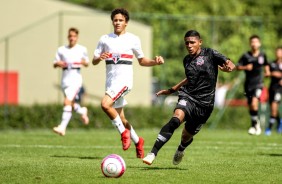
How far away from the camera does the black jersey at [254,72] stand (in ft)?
72.5

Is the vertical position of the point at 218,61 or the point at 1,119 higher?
the point at 218,61

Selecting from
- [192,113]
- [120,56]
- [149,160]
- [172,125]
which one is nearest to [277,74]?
[120,56]

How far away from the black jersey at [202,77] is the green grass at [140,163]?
1.04 m

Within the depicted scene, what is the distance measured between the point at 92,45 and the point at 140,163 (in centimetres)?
1740

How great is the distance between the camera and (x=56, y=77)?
29172 millimetres

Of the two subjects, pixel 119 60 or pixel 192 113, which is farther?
pixel 119 60

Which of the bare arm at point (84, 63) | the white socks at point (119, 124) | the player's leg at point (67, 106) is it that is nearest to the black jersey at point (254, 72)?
the bare arm at point (84, 63)

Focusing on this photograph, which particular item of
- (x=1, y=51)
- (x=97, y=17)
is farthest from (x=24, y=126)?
(x=97, y=17)

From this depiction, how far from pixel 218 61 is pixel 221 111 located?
17598mm

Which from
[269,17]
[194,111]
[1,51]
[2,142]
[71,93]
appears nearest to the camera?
[194,111]

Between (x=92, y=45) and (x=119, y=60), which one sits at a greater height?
(x=92, y=45)

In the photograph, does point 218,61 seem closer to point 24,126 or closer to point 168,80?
point 24,126

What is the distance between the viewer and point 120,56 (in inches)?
549

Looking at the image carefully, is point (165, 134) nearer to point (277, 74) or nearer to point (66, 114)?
point (66, 114)
